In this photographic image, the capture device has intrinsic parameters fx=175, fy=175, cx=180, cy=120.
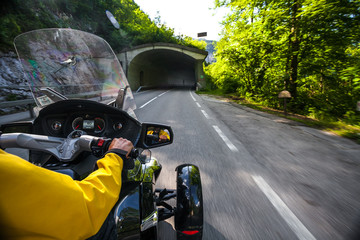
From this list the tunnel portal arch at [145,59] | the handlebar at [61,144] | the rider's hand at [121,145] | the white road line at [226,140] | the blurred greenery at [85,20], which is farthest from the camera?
the tunnel portal arch at [145,59]

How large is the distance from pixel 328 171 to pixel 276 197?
1.54 m

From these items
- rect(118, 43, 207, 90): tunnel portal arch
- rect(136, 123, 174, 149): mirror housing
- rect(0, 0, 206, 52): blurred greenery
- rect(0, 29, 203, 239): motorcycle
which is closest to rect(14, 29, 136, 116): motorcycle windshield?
rect(0, 29, 203, 239): motorcycle

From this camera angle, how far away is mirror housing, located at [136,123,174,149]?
1638mm

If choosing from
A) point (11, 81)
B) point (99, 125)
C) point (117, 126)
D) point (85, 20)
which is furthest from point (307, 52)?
point (85, 20)

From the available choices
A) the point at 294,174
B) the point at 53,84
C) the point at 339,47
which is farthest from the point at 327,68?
the point at 53,84

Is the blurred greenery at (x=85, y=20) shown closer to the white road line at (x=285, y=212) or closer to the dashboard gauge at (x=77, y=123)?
the dashboard gauge at (x=77, y=123)

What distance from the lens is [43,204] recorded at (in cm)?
64

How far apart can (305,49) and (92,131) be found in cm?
974

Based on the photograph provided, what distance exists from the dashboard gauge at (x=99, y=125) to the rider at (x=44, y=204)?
0.94 m

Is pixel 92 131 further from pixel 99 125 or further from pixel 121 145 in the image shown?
pixel 121 145

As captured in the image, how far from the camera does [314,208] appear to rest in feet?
7.22

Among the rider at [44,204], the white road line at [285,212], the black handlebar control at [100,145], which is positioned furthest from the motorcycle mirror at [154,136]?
the white road line at [285,212]

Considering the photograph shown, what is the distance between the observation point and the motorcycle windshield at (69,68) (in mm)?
2061

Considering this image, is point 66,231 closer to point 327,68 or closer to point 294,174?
point 294,174
